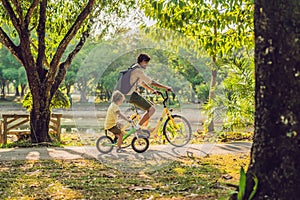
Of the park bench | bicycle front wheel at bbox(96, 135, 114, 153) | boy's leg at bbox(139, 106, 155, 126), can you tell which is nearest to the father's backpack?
boy's leg at bbox(139, 106, 155, 126)

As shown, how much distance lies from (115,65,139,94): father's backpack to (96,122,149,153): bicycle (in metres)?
0.74

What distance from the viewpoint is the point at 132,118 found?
285 inches

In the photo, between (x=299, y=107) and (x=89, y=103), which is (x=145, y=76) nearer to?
(x=89, y=103)

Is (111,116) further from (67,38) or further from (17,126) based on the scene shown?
(17,126)

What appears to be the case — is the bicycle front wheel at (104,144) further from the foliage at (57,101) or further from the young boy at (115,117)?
the foliage at (57,101)

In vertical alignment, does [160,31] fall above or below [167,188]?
above

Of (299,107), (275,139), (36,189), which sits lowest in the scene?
(36,189)

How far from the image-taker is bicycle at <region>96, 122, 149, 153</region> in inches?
297

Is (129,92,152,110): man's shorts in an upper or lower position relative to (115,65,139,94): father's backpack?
lower

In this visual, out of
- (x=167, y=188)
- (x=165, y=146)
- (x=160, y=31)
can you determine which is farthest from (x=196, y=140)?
(x=167, y=188)

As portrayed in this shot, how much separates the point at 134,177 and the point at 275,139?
3.38 m

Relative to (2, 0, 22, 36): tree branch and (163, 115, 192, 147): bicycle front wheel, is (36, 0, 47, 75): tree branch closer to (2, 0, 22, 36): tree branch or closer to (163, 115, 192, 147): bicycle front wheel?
(2, 0, 22, 36): tree branch

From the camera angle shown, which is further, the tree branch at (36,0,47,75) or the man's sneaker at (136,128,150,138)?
the tree branch at (36,0,47,75)

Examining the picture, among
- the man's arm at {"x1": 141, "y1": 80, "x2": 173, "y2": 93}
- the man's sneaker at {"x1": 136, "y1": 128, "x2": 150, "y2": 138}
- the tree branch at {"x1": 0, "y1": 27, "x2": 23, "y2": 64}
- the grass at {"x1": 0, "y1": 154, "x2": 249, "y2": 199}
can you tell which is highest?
the tree branch at {"x1": 0, "y1": 27, "x2": 23, "y2": 64}
